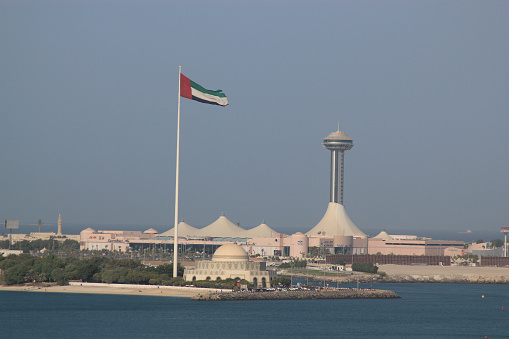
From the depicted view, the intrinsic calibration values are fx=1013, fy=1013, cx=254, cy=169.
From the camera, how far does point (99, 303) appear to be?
374 feet

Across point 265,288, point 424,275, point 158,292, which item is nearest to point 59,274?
point 158,292

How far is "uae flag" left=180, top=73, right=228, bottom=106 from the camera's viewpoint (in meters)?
119

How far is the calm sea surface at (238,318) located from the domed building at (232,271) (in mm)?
9175

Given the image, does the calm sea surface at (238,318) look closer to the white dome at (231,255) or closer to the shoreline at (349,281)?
the shoreline at (349,281)

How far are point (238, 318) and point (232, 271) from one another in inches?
1089

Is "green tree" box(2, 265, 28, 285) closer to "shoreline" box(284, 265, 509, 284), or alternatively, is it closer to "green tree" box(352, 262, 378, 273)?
"shoreline" box(284, 265, 509, 284)

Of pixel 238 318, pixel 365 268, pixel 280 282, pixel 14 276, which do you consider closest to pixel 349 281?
pixel 365 268

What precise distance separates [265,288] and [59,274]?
27426 mm

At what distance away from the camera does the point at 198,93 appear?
119250 mm

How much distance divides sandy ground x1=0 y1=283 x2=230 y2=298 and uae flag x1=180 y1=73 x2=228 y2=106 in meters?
22.7

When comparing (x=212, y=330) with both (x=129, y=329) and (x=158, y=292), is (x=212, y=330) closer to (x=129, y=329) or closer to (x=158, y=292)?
(x=129, y=329)

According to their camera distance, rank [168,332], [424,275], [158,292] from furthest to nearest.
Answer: [424,275], [158,292], [168,332]

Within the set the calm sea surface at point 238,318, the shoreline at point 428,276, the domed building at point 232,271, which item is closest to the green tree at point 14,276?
the calm sea surface at point 238,318

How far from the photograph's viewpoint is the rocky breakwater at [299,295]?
117 metres
